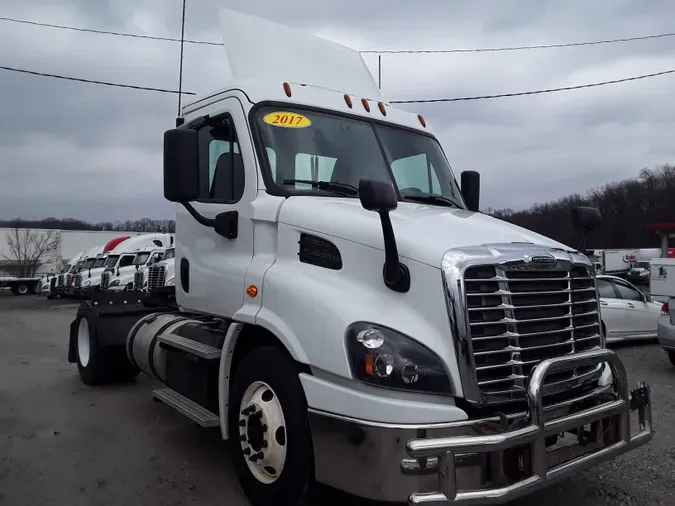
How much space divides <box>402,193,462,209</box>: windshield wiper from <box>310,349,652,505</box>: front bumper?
5.89 feet

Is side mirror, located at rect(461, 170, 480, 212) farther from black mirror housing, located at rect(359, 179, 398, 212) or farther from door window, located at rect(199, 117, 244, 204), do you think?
black mirror housing, located at rect(359, 179, 398, 212)

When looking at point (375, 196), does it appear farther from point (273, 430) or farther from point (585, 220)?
point (585, 220)

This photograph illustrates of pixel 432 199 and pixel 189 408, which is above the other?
pixel 432 199

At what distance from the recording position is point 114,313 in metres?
7.61

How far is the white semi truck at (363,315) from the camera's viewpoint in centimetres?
306

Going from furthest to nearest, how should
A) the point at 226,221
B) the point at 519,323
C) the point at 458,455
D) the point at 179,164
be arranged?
1. the point at 226,221
2. the point at 179,164
3. the point at 519,323
4. the point at 458,455

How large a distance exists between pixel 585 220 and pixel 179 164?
2.96m

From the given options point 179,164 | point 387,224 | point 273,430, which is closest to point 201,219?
point 179,164

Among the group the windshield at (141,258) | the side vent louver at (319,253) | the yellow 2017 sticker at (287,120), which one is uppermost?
the windshield at (141,258)

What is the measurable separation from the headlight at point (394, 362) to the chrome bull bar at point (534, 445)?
305mm

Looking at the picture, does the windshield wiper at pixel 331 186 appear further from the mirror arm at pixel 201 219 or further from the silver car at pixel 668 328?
the silver car at pixel 668 328

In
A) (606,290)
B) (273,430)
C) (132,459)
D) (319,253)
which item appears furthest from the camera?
(606,290)

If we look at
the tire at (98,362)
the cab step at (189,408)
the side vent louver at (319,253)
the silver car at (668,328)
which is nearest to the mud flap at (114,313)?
the tire at (98,362)

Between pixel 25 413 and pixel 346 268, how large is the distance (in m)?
4.76
